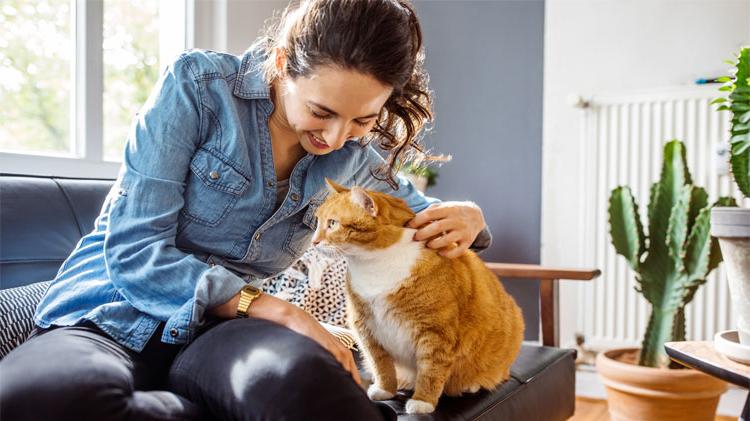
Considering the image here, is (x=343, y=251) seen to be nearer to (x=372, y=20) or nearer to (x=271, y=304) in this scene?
(x=271, y=304)

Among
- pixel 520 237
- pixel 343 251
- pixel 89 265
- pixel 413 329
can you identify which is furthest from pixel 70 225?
pixel 520 237

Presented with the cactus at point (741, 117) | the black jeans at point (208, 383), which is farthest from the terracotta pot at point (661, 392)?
the black jeans at point (208, 383)

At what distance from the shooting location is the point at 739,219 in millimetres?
982

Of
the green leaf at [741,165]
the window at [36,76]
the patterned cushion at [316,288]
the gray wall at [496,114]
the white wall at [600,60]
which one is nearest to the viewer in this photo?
the green leaf at [741,165]

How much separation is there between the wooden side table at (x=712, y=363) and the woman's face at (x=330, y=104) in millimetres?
663

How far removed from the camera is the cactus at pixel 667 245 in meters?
1.89

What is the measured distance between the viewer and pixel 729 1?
7.79 ft

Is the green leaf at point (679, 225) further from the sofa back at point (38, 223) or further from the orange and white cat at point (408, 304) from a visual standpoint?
the sofa back at point (38, 223)

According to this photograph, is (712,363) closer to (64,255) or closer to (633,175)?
(64,255)

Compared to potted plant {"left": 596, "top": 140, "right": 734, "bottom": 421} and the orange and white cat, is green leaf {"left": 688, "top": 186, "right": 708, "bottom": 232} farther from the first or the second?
the orange and white cat

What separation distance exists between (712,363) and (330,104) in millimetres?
739

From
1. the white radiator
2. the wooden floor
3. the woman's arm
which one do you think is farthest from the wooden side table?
the white radiator

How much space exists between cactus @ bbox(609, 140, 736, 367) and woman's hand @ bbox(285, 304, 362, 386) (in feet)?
4.79

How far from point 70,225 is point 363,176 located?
2.09 ft
